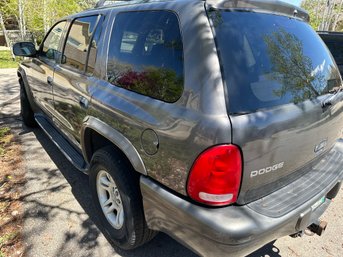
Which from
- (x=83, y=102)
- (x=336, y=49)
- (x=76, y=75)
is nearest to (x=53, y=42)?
(x=76, y=75)

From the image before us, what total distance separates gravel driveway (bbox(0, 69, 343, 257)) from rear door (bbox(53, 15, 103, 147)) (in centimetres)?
60

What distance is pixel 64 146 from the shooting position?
357 centimetres

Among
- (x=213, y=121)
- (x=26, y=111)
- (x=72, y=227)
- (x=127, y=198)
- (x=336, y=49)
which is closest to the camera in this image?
(x=213, y=121)

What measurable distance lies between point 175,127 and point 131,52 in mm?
854

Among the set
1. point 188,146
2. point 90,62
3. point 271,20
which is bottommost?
point 188,146

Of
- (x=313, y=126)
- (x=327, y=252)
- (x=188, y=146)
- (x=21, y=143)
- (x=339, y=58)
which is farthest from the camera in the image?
(x=339, y=58)

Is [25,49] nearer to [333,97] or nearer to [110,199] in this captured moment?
[110,199]

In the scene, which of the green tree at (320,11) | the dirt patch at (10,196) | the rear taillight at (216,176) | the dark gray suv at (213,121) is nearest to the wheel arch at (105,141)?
the dark gray suv at (213,121)

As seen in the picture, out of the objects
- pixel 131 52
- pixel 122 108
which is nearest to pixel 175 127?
pixel 122 108

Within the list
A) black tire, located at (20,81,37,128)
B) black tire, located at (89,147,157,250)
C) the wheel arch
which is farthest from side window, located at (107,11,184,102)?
black tire, located at (20,81,37,128)

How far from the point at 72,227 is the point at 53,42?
2402 mm

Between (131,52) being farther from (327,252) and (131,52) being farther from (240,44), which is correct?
(327,252)

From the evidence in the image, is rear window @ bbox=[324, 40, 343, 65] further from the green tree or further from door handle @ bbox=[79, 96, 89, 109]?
the green tree

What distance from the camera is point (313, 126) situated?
2.09 metres
